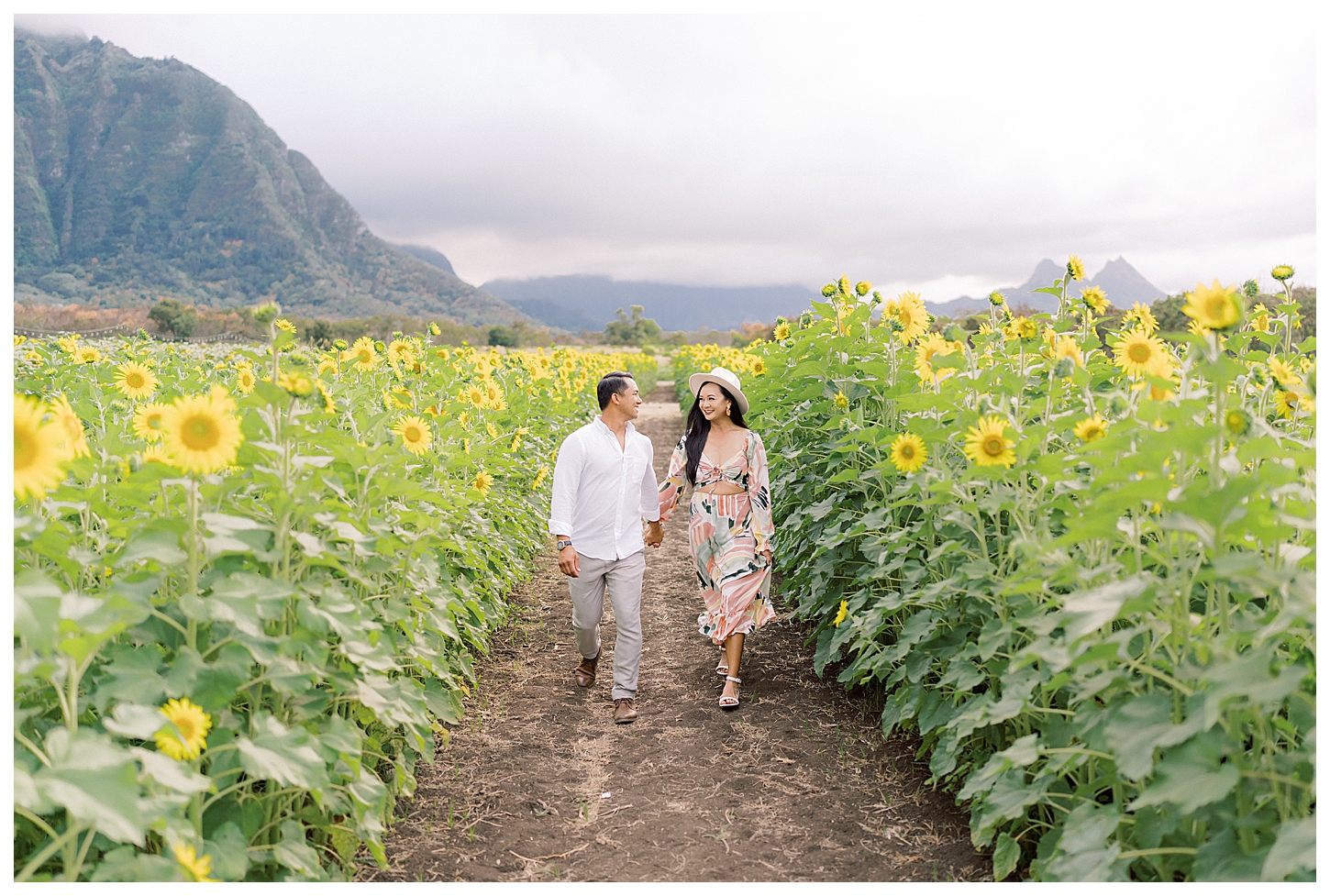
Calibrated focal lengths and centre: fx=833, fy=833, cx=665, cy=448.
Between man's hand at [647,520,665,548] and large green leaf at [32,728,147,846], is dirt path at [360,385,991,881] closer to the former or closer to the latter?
man's hand at [647,520,665,548]

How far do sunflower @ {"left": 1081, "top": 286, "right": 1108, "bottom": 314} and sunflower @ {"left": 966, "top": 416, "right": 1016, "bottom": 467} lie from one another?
1419 millimetres

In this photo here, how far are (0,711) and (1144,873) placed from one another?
2.97 meters

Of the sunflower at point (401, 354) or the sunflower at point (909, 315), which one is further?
the sunflower at point (401, 354)

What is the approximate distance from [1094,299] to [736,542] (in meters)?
2.25

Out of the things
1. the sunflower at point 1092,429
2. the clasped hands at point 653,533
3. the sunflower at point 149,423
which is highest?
the sunflower at point 1092,429

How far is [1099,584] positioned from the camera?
2455mm

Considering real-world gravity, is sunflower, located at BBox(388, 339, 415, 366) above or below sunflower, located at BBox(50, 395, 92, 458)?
above

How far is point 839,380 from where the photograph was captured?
4883 millimetres

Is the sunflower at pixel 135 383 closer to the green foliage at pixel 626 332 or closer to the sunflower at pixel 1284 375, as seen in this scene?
the sunflower at pixel 1284 375

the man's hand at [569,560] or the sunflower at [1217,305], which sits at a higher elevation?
the sunflower at [1217,305]

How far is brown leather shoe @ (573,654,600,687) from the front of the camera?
5.10 m

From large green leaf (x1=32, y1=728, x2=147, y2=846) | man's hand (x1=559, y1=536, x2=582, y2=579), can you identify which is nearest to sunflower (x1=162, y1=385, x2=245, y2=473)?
large green leaf (x1=32, y1=728, x2=147, y2=846)

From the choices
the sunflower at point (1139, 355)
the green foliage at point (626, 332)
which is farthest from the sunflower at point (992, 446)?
the green foliage at point (626, 332)

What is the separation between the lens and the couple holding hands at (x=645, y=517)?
15.3 feet
